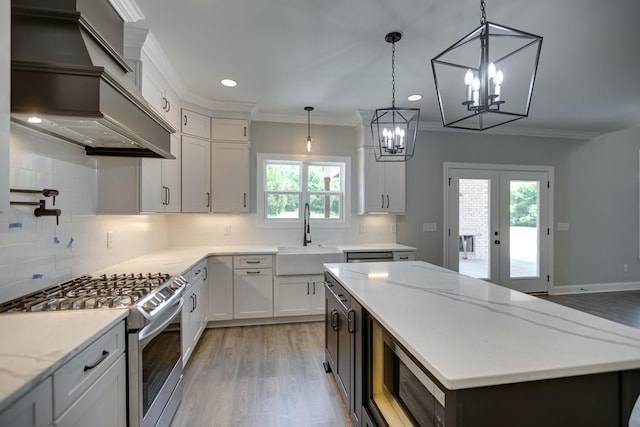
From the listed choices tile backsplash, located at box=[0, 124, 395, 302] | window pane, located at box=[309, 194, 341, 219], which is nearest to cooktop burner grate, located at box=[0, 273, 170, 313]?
tile backsplash, located at box=[0, 124, 395, 302]

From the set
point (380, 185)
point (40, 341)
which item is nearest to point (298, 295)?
point (380, 185)

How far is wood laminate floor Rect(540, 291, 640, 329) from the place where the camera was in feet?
12.2

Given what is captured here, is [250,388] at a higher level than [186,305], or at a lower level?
lower

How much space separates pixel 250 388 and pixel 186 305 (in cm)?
84

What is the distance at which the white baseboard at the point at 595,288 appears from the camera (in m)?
4.73

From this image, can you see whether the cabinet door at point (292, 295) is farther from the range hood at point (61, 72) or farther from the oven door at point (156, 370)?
the range hood at point (61, 72)

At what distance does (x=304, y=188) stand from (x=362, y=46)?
212 centimetres

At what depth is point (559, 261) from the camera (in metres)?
4.75

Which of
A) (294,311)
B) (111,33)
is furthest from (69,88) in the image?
(294,311)

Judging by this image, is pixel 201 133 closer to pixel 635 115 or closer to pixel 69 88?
pixel 69 88

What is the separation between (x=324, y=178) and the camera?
4.22 meters

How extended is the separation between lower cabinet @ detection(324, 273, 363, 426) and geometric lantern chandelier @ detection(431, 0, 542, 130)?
3.82 feet

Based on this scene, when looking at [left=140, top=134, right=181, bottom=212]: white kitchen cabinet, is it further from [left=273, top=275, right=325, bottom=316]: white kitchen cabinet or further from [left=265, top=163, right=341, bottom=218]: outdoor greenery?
[left=273, top=275, right=325, bottom=316]: white kitchen cabinet

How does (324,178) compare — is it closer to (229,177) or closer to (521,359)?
(229,177)
